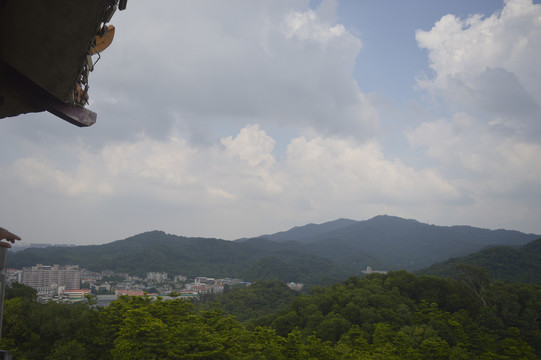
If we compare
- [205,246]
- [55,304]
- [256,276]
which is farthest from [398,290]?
[205,246]

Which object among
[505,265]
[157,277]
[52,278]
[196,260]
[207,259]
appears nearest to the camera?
[505,265]

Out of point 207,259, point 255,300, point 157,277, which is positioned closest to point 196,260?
point 207,259

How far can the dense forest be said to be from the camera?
38.9ft

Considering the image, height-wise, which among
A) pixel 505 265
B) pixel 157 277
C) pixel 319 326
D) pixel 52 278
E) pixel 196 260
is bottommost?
pixel 319 326

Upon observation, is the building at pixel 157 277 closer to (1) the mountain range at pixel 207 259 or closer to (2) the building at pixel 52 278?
(1) the mountain range at pixel 207 259

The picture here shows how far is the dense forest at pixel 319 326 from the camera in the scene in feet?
38.9

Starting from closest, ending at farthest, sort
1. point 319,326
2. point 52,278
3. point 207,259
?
point 319,326
point 52,278
point 207,259

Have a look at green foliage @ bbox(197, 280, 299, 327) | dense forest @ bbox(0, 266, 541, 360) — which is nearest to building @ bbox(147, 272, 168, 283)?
green foliage @ bbox(197, 280, 299, 327)

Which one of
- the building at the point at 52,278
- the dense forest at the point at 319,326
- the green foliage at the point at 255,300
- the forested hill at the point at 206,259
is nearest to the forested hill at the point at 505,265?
the dense forest at the point at 319,326

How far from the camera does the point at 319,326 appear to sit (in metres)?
22.8

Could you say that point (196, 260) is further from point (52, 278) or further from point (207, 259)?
point (52, 278)

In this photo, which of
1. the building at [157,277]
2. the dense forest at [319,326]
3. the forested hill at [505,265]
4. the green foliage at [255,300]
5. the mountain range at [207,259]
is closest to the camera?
the dense forest at [319,326]

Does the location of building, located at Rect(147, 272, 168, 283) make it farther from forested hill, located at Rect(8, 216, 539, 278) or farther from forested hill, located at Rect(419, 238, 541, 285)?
forested hill, located at Rect(419, 238, 541, 285)

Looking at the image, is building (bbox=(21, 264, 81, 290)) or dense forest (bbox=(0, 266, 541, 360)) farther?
building (bbox=(21, 264, 81, 290))
